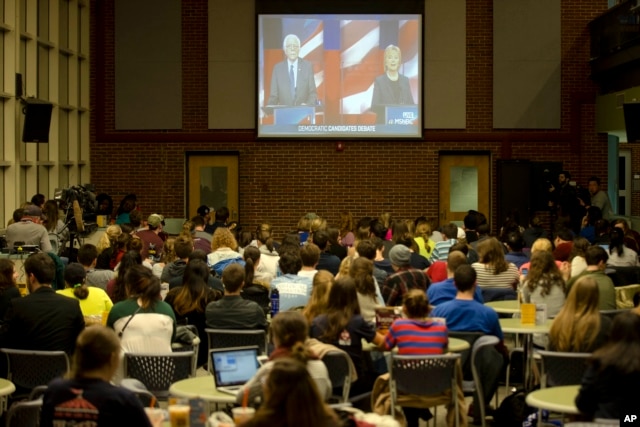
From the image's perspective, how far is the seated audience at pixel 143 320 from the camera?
793cm

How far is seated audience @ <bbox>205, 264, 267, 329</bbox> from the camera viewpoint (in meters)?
8.73

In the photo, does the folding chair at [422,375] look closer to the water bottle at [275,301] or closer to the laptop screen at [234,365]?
the laptop screen at [234,365]

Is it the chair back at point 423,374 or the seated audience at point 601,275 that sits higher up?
the seated audience at point 601,275

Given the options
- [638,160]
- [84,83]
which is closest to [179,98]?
[84,83]

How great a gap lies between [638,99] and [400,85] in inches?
174

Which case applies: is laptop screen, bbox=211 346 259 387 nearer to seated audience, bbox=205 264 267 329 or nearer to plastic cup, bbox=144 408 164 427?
plastic cup, bbox=144 408 164 427

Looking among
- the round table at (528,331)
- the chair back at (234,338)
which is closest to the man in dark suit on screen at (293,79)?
the round table at (528,331)

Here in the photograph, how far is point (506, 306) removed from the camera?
34.0 feet

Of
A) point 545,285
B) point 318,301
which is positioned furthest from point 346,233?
point 318,301

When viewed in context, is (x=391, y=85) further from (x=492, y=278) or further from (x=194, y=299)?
(x=194, y=299)

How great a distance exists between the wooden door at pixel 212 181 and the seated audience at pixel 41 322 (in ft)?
44.8

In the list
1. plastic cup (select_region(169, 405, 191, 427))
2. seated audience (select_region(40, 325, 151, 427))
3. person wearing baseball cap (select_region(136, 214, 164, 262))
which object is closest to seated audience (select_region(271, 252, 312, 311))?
person wearing baseball cap (select_region(136, 214, 164, 262))

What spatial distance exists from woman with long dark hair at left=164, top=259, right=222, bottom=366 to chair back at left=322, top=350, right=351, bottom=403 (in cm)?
231

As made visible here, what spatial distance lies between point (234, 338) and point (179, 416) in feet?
10.9
